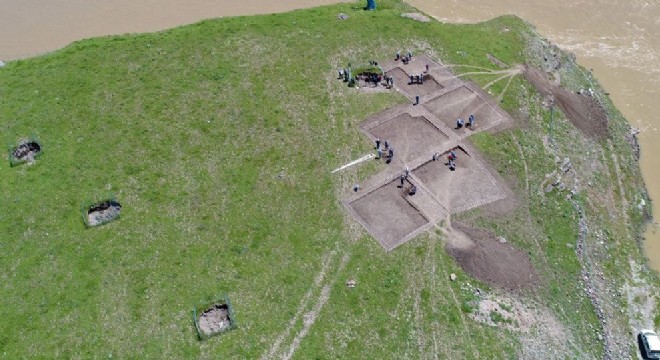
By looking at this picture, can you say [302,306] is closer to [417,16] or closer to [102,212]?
[102,212]

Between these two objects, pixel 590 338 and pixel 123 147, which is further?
pixel 123 147

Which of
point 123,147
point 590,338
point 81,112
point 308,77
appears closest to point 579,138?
point 590,338

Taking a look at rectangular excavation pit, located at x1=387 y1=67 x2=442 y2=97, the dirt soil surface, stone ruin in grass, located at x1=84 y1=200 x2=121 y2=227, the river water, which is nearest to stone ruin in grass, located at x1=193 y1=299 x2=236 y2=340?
stone ruin in grass, located at x1=84 y1=200 x2=121 y2=227

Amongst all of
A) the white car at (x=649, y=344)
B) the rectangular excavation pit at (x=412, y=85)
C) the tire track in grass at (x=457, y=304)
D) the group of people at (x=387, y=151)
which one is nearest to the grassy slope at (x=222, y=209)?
the tire track in grass at (x=457, y=304)

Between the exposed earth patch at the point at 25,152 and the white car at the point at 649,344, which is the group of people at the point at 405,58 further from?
the exposed earth patch at the point at 25,152

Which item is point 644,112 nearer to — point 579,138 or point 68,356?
point 579,138
